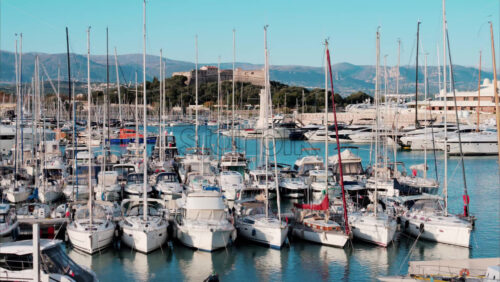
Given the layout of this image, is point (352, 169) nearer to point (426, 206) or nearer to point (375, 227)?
point (426, 206)

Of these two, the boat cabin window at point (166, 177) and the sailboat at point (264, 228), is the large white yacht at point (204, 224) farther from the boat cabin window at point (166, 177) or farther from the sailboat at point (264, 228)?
the boat cabin window at point (166, 177)

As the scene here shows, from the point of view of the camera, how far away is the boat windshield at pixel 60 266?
46.1ft

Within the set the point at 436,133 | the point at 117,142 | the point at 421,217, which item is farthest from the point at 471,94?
the point at 421,217

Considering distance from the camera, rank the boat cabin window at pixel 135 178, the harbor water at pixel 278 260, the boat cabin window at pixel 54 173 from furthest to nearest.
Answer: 1. the boat cabin window at pixel 54 173
2. the boat cabin window at pixel 135 178
3. the harbor water at pixel 278 260

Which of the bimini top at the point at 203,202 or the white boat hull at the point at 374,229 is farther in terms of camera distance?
the white boat hull at the point at 374,229

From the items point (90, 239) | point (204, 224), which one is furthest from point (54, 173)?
point (204, 224)

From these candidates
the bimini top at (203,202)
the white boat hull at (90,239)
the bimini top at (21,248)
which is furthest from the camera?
the bimini top at (203,202)

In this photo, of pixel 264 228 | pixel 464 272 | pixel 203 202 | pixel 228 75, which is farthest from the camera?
pixel 228 75

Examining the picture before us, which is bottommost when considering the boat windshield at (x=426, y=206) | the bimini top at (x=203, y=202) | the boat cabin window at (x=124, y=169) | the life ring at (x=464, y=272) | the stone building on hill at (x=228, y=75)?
the life ring at (x=464, y=272)

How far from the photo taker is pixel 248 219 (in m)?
21.9

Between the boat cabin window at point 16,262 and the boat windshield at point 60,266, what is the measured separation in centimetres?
50

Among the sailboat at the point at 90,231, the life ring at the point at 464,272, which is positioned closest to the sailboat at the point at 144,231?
the sailboat at the point at 90,231

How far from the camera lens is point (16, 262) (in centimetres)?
1436

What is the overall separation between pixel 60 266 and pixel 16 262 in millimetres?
1098
